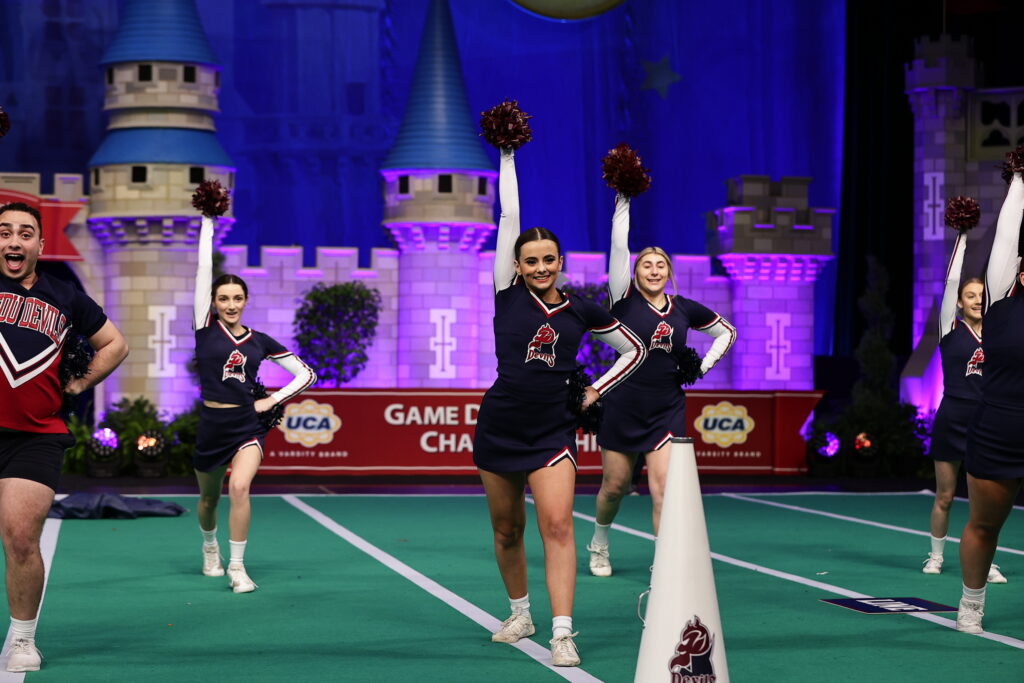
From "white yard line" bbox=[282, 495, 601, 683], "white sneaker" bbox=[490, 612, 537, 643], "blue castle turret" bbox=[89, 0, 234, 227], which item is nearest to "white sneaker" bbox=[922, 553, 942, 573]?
"white yard line" bbox=[282, 495, 601, 683]

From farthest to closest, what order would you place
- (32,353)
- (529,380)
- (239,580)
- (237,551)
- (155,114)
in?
(155,114) < (237,551) < (239,580) < (529,380) < (32,353)

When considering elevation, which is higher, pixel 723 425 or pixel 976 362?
pixel 976 362

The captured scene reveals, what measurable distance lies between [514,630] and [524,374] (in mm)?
1412

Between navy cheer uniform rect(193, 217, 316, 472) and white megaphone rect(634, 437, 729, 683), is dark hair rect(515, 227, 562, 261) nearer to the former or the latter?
white megaphone rect(634, 437, 729, 683)

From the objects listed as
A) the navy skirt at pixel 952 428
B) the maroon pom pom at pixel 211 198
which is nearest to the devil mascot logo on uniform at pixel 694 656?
the navy skirt at pixel 952 428

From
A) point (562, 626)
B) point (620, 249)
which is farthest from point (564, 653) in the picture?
point (620, 249)

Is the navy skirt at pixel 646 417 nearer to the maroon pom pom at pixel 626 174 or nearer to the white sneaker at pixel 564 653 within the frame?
the maroon pom pom at pixel 626 174

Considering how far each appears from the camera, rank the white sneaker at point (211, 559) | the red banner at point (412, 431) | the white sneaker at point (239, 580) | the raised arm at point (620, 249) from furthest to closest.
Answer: the red banner at point (412, 431), the white sneaker at point (211, 559), the white sneaker at point (239, 580), the raised arm at point (620, 249)

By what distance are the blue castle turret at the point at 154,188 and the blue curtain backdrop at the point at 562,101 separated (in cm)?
541

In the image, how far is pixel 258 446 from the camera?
10195mm

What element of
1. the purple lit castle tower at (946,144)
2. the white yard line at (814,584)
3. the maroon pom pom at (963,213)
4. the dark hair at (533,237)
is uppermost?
the purple lit castle tower at (946,144)

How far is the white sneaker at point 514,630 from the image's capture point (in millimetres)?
7758

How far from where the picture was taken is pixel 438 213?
31.3m

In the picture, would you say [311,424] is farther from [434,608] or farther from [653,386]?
[434,608]
